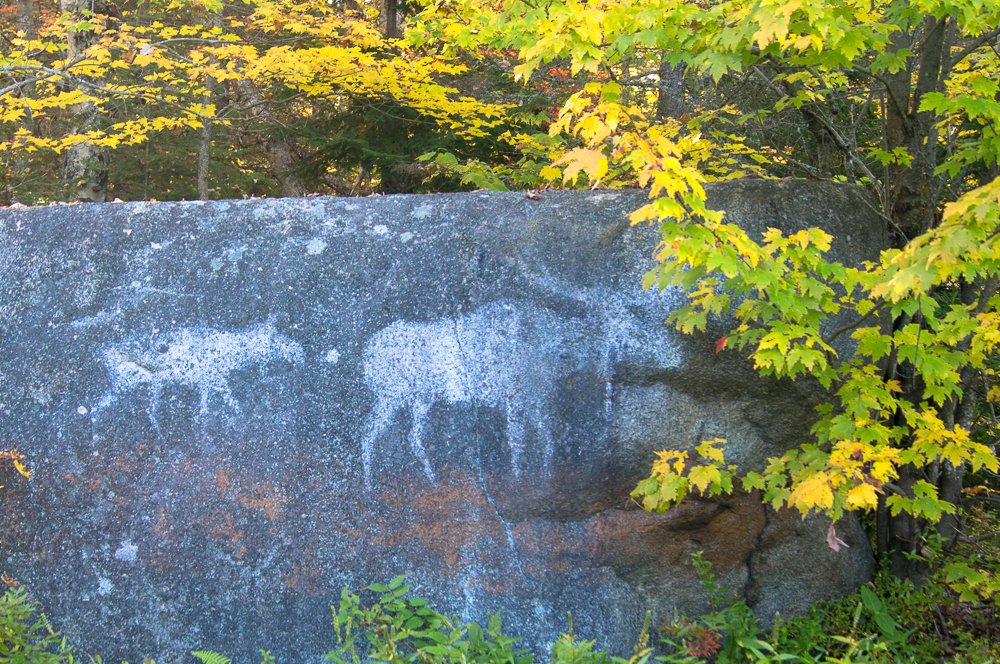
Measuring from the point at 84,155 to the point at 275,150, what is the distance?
254cm

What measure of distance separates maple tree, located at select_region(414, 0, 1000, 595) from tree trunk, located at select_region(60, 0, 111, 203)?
207 inches

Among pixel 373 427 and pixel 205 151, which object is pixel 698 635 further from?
pixel 205 151

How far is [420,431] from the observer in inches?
126

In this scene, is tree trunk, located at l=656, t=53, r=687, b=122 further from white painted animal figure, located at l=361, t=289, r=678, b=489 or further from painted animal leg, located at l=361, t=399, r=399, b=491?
painted animal leg, located at l=361, t=399, r=399, b=491

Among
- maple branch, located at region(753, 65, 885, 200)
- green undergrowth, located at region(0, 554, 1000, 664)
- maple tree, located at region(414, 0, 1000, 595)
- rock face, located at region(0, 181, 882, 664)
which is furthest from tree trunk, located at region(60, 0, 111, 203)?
maple branch, located at region(753, 65, 885, 200)

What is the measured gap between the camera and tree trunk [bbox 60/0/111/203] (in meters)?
7.39

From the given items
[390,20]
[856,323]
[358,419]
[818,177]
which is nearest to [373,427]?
[358,419]

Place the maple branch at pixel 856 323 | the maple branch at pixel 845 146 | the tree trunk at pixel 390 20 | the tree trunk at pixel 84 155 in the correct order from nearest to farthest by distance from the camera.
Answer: the maple branch at pixel 856 323
the maple branch at pixel 845 146
the tree trunk at pixel 84 155
the tree trunk at pixel 390 20

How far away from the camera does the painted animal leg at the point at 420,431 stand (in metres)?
3.17

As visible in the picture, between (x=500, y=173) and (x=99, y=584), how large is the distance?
394 cm

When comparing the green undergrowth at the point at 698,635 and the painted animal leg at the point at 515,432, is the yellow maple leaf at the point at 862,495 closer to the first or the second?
the green undergrowth at the point at 698,635

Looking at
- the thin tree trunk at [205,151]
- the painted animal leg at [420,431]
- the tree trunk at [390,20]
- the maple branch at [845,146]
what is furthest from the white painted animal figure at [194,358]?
the tree trunk at [390,20]

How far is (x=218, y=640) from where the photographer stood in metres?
3.06

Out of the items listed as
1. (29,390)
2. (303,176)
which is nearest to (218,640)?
(29,390)
